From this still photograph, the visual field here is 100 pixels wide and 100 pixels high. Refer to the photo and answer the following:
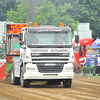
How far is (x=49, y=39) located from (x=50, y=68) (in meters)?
1.31

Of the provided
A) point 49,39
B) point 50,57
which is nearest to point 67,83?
point 50,57

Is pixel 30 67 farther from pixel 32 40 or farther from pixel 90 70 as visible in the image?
pixel 90 70

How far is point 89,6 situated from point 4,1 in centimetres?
1668

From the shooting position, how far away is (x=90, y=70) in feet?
92.9

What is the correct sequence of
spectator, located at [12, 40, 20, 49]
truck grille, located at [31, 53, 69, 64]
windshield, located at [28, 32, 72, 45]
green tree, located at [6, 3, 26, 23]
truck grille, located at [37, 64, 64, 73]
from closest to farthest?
truck grille, located at [31, 53, 69, 64], truck grille, located at [37, 64, 64, 73], windshield, located at [28, 32, 72, 45], spectator, located at [12, 40, 20, 49], green tree, located at [6, 3, 26, 23]

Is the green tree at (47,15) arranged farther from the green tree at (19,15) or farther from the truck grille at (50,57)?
the truck grille at (50,57)

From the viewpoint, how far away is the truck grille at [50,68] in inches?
601

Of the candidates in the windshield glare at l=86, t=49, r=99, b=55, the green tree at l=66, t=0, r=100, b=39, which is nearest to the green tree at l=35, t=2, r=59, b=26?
the windshield glare at l=86, t=49, r=99, b=55

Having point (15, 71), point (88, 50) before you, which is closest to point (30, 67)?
point (15, 71)

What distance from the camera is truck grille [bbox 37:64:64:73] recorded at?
601 inches

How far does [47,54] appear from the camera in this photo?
1520cm

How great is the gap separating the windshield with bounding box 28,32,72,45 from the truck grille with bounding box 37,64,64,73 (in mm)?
981

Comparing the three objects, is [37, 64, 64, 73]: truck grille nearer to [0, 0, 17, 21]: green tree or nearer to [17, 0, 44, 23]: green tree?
[17, 0, 44, 23]: green tree

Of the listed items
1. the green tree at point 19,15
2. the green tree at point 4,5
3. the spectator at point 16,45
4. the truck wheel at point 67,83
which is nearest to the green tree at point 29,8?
the green tree at point 19,15
